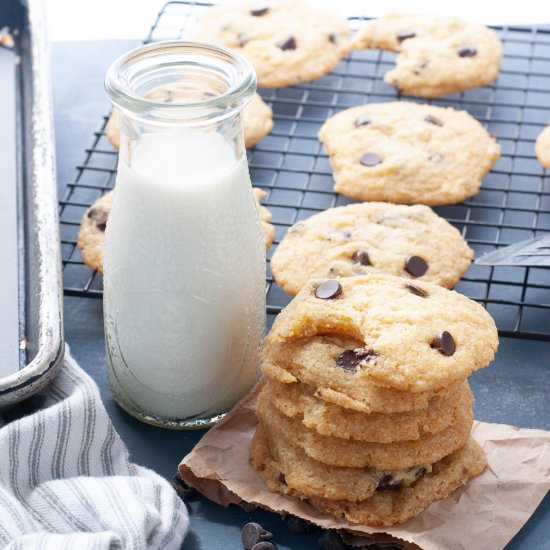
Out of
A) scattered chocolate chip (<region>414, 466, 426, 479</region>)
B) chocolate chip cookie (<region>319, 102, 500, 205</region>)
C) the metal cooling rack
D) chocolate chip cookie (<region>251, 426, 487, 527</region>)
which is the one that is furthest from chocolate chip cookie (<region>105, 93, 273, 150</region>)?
scattered chocolate chip (<region>414, 466, 426, 479</region>)

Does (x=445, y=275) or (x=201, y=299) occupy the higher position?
(x=201, y=299)

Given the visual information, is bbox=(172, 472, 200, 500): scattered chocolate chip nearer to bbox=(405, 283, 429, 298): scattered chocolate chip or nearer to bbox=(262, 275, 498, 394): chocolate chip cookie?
bbox=(262, 275, 498, 394): chocolate chip cookie

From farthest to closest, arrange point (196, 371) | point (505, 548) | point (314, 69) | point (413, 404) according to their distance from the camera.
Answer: point (314, 69) → point (196, 371) → point (505, 548) → point (413, 404)

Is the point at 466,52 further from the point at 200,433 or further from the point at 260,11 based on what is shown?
the point at 200,433

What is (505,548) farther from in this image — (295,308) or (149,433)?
(149,433)

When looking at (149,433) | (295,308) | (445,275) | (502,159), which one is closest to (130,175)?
(295,308)

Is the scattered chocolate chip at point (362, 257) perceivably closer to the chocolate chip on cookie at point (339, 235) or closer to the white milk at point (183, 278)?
the chocolate chip on cookie at point (339, 235)

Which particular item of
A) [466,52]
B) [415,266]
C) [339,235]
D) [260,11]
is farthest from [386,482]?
[260,11]
